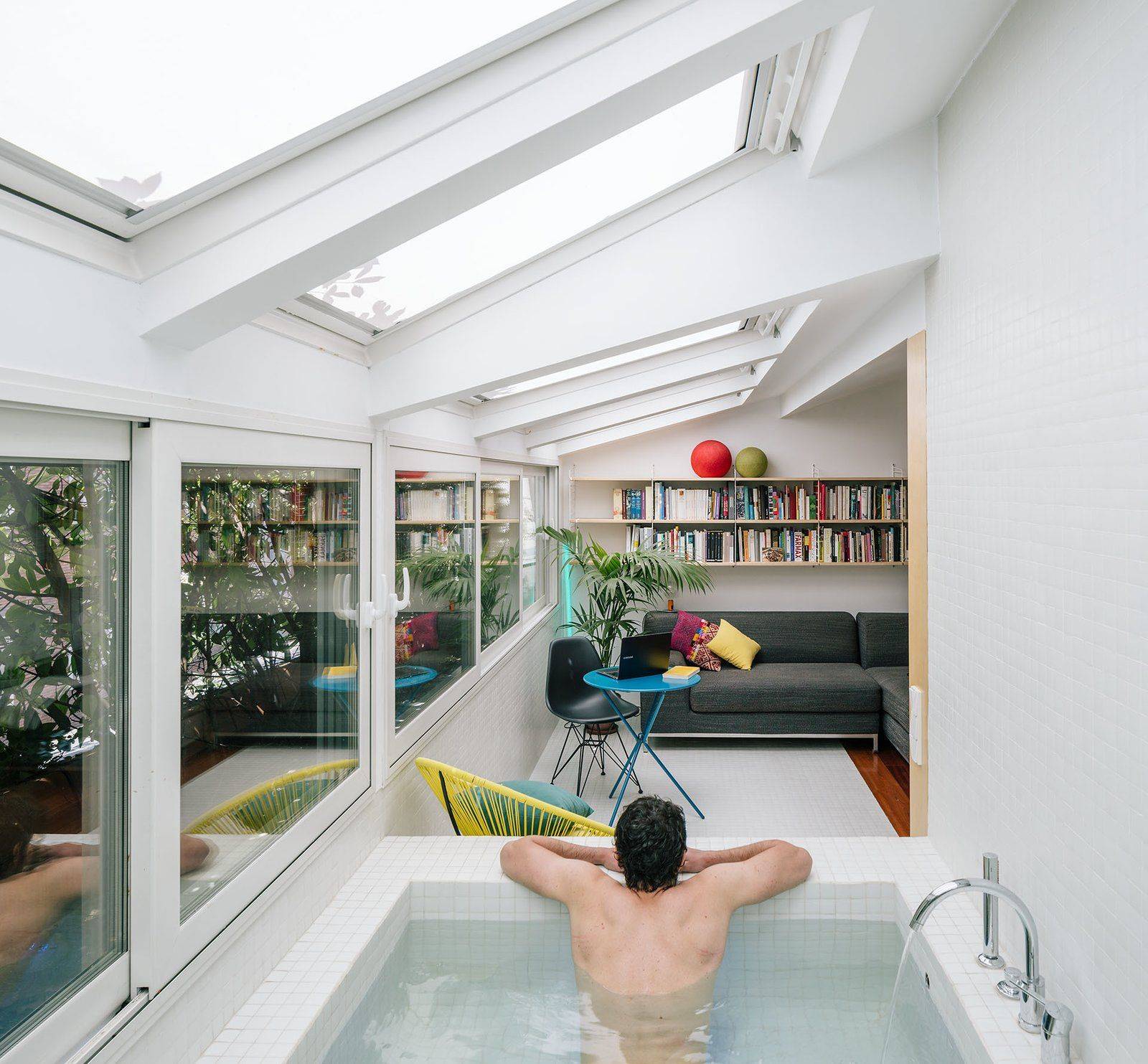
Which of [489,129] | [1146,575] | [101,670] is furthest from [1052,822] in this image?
[101,670]

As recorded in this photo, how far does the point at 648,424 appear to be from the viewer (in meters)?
5.86

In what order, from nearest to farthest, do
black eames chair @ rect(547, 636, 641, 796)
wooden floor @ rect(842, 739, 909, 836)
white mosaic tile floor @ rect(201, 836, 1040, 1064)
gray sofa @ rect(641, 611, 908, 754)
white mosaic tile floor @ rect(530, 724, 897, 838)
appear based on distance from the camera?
white mosaic tile floor @ rect(201, 836, 1040, 1064)
white mosaic tile floor @ rect(530, 724, 897, 838)
wooden floor @ rect(842, 739, 909, 836)
black eames chair @ rect(547, 636, 641, 796)
gray sofa @ rect(641, 611, 908, 754)

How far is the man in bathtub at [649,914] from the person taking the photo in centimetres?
184

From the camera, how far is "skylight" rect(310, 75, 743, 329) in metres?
1.74

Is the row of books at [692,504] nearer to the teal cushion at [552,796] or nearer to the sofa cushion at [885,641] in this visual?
the sofa cushion at [885,641]

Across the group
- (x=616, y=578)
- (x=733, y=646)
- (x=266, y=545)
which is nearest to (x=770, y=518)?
(x=733, y=646)

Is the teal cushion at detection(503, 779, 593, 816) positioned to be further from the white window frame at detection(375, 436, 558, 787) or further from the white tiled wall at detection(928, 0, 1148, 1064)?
the white tiled wall at detection(928, 0, 1148, 1064)

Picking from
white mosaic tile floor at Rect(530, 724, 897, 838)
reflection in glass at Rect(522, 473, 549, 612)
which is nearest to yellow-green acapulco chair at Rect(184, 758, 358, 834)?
white mosaic tile floor at Rect(530, 724, 897, 838)

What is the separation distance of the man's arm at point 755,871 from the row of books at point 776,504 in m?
4.21

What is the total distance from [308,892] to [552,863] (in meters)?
0.62

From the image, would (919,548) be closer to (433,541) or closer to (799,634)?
(433,541)

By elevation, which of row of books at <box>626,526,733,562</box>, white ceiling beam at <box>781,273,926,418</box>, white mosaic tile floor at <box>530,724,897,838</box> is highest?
white ceiling beam at <box>781,273,926,418</box>

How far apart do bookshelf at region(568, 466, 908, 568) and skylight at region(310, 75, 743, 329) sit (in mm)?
4318

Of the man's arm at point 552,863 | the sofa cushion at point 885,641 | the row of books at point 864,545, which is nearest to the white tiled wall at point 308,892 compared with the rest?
the man's arm at point 552,863
